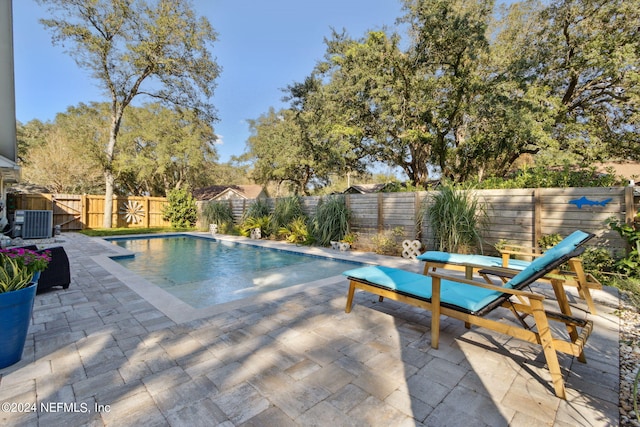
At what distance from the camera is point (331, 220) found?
8883 mm

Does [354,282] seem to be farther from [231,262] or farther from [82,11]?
[82,11]

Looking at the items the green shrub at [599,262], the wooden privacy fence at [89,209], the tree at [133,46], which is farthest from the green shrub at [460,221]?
the tree at [133,46]

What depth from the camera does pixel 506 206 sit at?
6.07 metres

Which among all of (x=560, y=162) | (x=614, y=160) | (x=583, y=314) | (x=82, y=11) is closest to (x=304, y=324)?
(x=583, y=314)

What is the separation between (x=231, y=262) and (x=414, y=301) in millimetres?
5768

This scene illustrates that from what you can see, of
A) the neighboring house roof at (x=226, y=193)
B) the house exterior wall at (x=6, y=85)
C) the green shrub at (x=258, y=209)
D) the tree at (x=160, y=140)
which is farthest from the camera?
the neighboring house roof at (x=226, y=193)

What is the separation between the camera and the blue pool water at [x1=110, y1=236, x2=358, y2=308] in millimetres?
4766

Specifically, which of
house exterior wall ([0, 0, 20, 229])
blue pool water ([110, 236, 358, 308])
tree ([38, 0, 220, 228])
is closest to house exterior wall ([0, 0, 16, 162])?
house exterior wall ([0, 0, 20, 229])

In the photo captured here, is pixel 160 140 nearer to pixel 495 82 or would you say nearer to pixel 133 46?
pixel 133 46

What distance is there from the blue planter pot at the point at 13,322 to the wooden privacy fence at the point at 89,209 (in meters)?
14.6

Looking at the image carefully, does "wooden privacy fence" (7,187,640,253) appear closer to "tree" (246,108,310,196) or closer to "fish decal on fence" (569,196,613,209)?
"fish decal on fence" (569,196,613,209)

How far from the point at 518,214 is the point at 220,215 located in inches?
461

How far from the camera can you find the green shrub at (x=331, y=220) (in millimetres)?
8719

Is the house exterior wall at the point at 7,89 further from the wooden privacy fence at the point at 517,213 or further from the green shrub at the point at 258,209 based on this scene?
the wooden privacy fence at the point at 517,213
